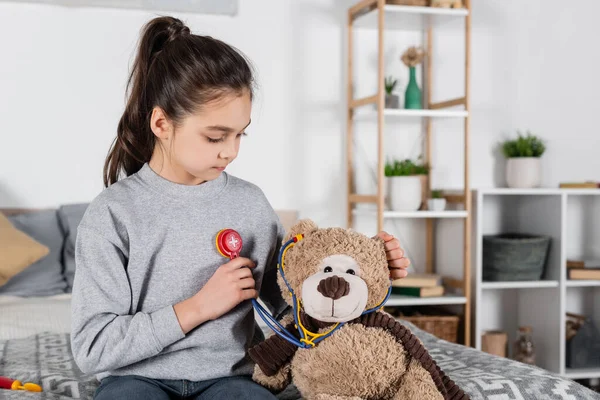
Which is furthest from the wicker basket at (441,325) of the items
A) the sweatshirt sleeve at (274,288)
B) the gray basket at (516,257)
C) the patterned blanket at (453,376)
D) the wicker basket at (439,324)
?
the sweatshirt sleeve at (274,288)

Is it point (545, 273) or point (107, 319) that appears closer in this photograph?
point (107, 319)

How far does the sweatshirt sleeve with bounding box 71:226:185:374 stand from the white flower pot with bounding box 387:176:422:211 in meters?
1.75

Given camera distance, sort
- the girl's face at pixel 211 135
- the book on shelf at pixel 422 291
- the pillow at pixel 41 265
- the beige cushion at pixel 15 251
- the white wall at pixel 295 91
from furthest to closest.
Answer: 1. the book on shelf at pixel 422 291
2. the white wall at pixel 295 91
3. the pillow at pixel 41 265
4. the beige cushion at pixel 15 251
5. the girl's face at pixel 211 135

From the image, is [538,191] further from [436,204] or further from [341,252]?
[341,252]

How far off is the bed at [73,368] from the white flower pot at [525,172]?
1386 millimetres

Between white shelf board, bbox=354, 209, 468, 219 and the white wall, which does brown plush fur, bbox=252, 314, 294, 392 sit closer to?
white shelf board, bbox=354, 209, 468, 219

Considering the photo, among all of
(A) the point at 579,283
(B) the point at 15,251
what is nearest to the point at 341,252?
(B) the point at 15,251

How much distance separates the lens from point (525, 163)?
3.08 meters

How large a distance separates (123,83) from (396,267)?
1908 mm

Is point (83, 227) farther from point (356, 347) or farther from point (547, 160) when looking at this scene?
point (547, 160)

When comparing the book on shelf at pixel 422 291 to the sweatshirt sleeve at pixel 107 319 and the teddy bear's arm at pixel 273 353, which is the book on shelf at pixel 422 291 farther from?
the sweatshirt sleeve at pixel 107 319

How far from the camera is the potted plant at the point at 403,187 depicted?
2824mm

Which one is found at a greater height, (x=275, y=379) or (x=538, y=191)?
(x=538, y=191)

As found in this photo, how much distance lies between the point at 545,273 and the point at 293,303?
2118 millimetres
